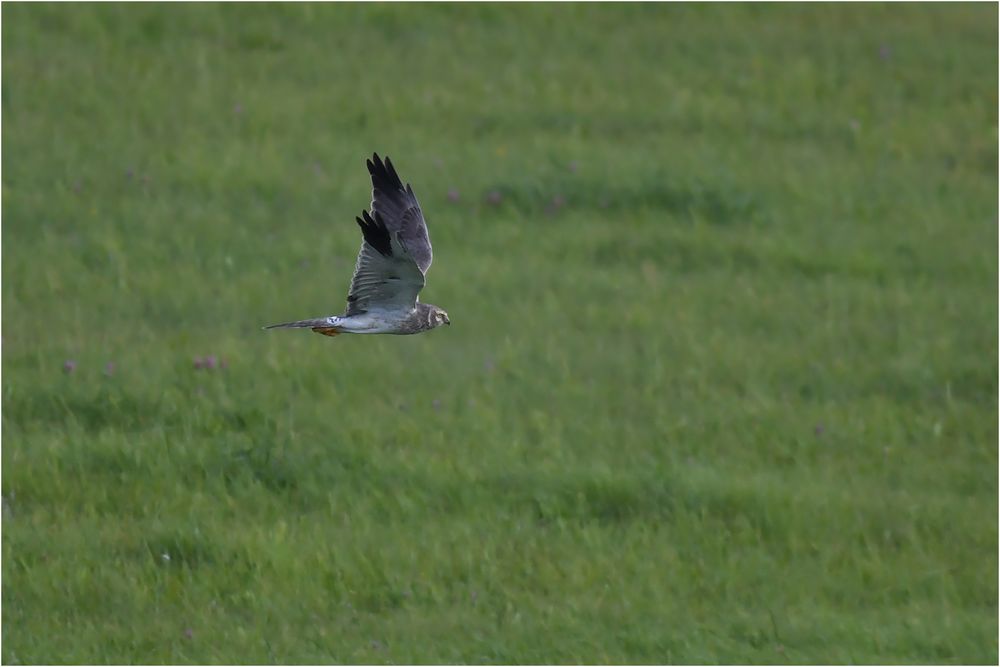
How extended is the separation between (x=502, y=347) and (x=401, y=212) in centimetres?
439

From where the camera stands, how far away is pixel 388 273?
746cm

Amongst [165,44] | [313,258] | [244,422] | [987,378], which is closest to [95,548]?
[244,422]

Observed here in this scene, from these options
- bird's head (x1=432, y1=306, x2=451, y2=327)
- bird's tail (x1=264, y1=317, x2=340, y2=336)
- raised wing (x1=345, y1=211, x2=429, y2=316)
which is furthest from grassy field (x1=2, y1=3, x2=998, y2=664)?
raised wing (x1=345, y1=211, x2=429, y2=316)

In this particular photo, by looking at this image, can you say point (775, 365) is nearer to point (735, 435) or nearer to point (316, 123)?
point (735, 435)

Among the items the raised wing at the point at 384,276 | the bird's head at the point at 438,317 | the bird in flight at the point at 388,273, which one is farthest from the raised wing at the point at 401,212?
the raised wing at the point at 384,276

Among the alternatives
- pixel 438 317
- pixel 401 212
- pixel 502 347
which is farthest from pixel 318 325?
pixel 502 347

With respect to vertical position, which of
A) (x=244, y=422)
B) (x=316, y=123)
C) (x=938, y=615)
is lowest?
(x=938, y=615)

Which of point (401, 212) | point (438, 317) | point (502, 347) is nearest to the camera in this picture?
point (438, 317)

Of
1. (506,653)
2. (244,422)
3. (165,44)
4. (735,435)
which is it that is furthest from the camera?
(165,44)

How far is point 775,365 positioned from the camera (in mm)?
12641

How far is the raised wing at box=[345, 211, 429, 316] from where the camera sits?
726 cm

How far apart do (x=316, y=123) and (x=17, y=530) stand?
6832 millimetres

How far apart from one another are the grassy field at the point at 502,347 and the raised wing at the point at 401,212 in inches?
95.8

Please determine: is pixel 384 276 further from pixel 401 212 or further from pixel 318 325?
pixel 401 212
